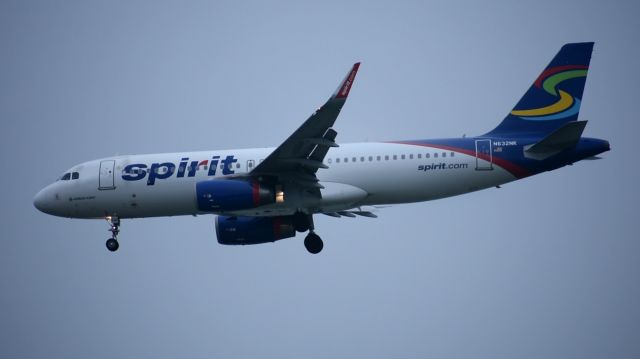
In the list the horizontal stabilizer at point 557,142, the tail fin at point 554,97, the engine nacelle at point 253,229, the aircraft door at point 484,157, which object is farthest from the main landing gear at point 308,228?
the horizontal stabilizer at point 557,142

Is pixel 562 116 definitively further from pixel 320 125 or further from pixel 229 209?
pixel 229 209

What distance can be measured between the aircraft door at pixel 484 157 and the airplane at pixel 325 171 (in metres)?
0.04

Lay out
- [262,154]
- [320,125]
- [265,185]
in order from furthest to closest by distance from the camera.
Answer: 1. [262,154]
2. [265,185]
3. [320,125]

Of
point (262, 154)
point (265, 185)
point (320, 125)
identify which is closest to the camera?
point (320, 125)

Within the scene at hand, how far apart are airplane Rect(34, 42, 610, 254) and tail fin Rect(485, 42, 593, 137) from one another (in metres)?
0.04

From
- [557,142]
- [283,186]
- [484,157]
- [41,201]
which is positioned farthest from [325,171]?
[41,201]

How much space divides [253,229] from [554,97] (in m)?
12.6

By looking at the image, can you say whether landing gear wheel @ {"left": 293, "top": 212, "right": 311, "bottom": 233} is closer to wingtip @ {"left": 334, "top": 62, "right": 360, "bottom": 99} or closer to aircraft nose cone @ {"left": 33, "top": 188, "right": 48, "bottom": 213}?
wingtip @ {"left": 334, "top": 62, "right": 360, "bottom": 99}

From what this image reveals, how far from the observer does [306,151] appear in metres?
30.4

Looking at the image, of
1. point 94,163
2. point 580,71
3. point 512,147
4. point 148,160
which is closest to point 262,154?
point 148,160

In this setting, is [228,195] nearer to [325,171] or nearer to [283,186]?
[283,186]

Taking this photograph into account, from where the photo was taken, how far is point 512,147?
31.3 m

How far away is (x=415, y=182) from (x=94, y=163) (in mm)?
12680

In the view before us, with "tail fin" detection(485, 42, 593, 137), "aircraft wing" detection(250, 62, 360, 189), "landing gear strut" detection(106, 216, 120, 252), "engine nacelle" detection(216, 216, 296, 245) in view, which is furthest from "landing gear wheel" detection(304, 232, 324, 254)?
"tail fin" detection(485, 42, 593, 137)
